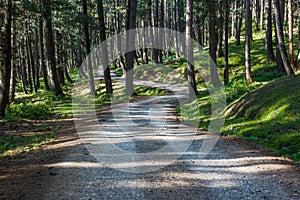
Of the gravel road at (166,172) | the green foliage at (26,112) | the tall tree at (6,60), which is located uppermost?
the tall tree at (6,60)

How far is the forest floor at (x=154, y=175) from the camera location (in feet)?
19.1

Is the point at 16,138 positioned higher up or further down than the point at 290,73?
further down

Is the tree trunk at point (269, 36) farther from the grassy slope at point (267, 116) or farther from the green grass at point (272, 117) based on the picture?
the green grass at point (272, 117)

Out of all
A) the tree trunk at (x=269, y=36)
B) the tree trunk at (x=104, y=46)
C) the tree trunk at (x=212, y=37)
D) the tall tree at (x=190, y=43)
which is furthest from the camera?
the tree trunk at (x=212, y=37)

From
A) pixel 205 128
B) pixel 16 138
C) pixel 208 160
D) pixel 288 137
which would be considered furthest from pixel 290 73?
pixel 16 138

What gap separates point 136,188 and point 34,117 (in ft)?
39.9

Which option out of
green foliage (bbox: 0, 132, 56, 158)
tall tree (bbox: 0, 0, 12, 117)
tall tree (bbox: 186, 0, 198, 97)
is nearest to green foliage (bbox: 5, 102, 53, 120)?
tall tree (bbox: 0, 0, 12, 117)

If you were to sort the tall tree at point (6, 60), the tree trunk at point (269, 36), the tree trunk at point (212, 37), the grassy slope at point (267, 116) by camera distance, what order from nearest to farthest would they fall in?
the grassy slope at point (267, 116)
the tall tree at point (6, 60)
the tree trunk at point (269, 36)
the tree trunk at point (212, 37)

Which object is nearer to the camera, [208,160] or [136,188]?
[136,188]

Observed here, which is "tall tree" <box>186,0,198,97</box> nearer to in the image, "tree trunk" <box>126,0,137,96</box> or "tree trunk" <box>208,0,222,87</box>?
"tree trunk" <box>126,0,137,96</box>

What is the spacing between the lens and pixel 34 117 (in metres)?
16.7

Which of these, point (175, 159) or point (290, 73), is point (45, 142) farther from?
point (290, 73)

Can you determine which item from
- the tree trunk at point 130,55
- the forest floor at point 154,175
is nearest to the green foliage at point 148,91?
the tree trunk at point 130,55

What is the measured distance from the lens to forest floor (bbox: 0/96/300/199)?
5.82 metres
